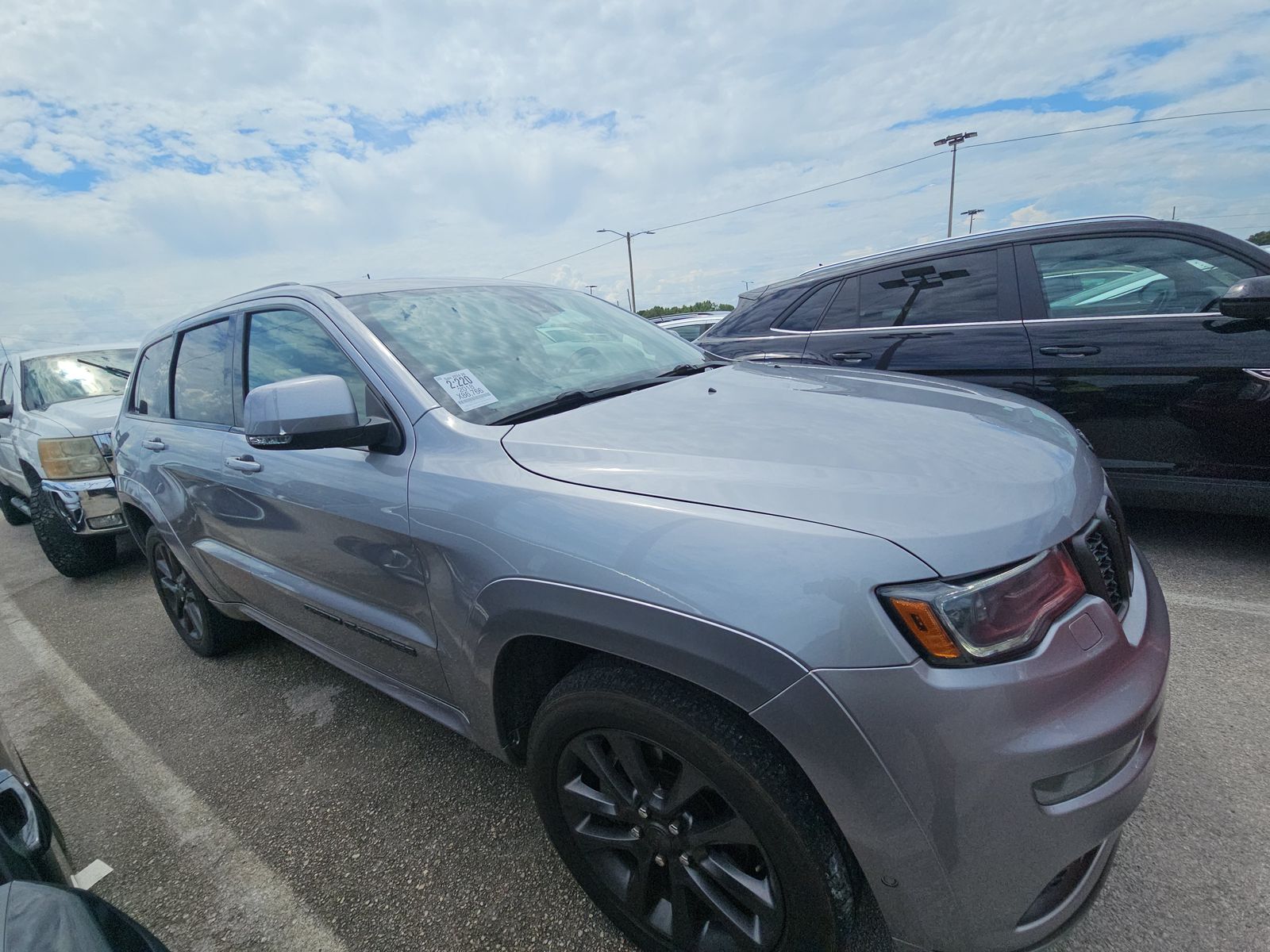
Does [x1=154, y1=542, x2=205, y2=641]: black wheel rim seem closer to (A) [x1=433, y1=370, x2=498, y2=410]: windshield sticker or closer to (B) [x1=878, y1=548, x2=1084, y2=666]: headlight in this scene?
(A) [x1=433, y1=370, x2=498, y2=410]: windshield sticker

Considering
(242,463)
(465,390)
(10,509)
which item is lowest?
(10,509)

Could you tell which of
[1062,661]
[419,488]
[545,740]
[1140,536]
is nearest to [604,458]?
[419,488]

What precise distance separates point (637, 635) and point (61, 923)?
2.91ft

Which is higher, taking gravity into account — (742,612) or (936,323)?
(936,323)

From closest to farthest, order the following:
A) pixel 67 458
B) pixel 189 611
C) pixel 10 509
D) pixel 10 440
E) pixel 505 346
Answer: pixel 505 346 < pixel 189 611 < pixel 67 458 < pixel 10 440 < pixel 10 509

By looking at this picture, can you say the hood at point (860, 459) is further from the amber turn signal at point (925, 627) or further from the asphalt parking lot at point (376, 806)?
the asphalt parking lot at point (376, 806)

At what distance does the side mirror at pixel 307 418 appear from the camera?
1.66 meters

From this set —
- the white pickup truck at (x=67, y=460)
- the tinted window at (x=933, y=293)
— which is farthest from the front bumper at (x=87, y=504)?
the tinted window at (x=933, y=293)

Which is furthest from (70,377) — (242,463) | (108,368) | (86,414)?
(242,463)

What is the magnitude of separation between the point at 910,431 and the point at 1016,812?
0.80 metres

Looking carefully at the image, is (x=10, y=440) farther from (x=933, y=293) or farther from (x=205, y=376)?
(x=933, y=293)

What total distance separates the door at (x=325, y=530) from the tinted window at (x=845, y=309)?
3.23 m

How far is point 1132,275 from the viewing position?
11.0ft

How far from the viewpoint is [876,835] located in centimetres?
111
